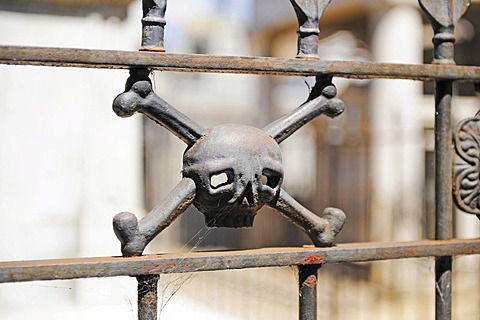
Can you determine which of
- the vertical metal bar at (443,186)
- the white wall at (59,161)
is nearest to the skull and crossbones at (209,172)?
the vertical metal bar at (443,186)

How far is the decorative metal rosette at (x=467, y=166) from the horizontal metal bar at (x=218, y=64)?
51mm

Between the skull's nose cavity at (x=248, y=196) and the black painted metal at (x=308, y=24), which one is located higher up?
the black painted metal at (x=308, y=24)

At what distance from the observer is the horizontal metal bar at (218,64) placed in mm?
540

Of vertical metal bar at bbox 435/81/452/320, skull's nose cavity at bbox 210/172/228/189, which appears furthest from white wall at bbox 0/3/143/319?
vertical metal bar at bbox 435/81/452/320

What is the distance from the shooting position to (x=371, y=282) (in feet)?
10.00

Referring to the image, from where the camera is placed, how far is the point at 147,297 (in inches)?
22.3

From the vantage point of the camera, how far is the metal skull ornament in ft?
1.88

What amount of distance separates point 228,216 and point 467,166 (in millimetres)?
259

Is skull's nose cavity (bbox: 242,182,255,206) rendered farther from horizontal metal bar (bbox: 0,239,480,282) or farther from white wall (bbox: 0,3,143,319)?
white wall (bbox: 0,3,143,319)

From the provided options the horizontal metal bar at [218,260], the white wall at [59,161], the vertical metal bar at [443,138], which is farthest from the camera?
the white wall at [59,161]

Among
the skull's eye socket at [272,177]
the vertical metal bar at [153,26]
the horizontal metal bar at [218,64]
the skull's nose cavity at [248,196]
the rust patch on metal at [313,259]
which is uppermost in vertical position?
the vertical metal bar at [153,26]

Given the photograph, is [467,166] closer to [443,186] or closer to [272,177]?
[443,186]

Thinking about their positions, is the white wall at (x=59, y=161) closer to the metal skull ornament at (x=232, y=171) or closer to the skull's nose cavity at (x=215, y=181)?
the skull's nose cavity at (x=215, y=181)

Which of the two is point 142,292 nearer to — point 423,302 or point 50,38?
point 50,38
